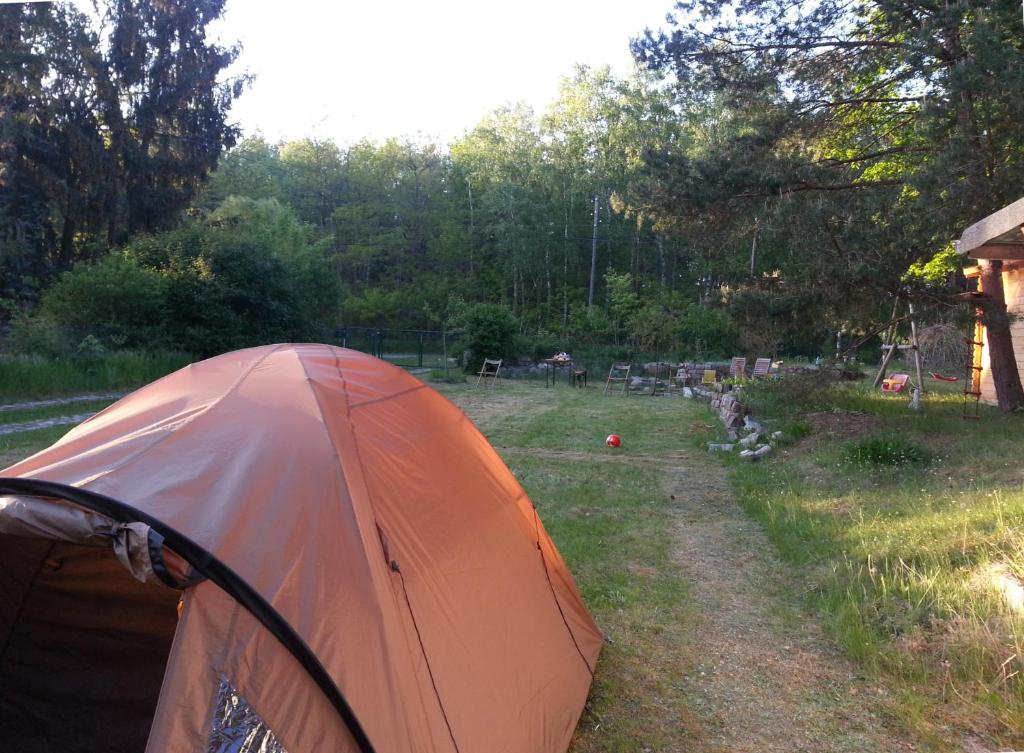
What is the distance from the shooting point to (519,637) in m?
3.12

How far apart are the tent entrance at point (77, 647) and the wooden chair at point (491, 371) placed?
1679 centimetres

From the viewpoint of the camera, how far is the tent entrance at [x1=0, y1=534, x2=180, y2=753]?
123 inches

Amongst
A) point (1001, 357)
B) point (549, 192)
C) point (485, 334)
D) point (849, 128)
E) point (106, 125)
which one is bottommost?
point (1001, 357)

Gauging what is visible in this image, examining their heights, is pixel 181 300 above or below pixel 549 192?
below

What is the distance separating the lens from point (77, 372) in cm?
1317

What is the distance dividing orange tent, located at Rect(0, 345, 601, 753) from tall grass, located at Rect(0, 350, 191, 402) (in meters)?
10.7

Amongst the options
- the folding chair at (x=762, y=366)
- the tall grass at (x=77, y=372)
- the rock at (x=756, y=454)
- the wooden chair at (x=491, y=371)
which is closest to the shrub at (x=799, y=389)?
the rock at (x=756, y=454)

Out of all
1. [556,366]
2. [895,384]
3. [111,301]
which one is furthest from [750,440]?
[111,301]

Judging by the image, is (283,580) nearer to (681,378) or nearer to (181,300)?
(181,300)

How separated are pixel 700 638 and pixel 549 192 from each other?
31.4 meters

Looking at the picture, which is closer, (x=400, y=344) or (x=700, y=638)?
(x=700, y=638)

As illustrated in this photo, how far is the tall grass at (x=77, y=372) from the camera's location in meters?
12.2

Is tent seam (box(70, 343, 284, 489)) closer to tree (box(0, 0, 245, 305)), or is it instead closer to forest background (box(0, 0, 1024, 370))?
forest background (box(0, 0, 1024, 370))

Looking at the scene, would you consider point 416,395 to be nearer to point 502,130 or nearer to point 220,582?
point 220,582
